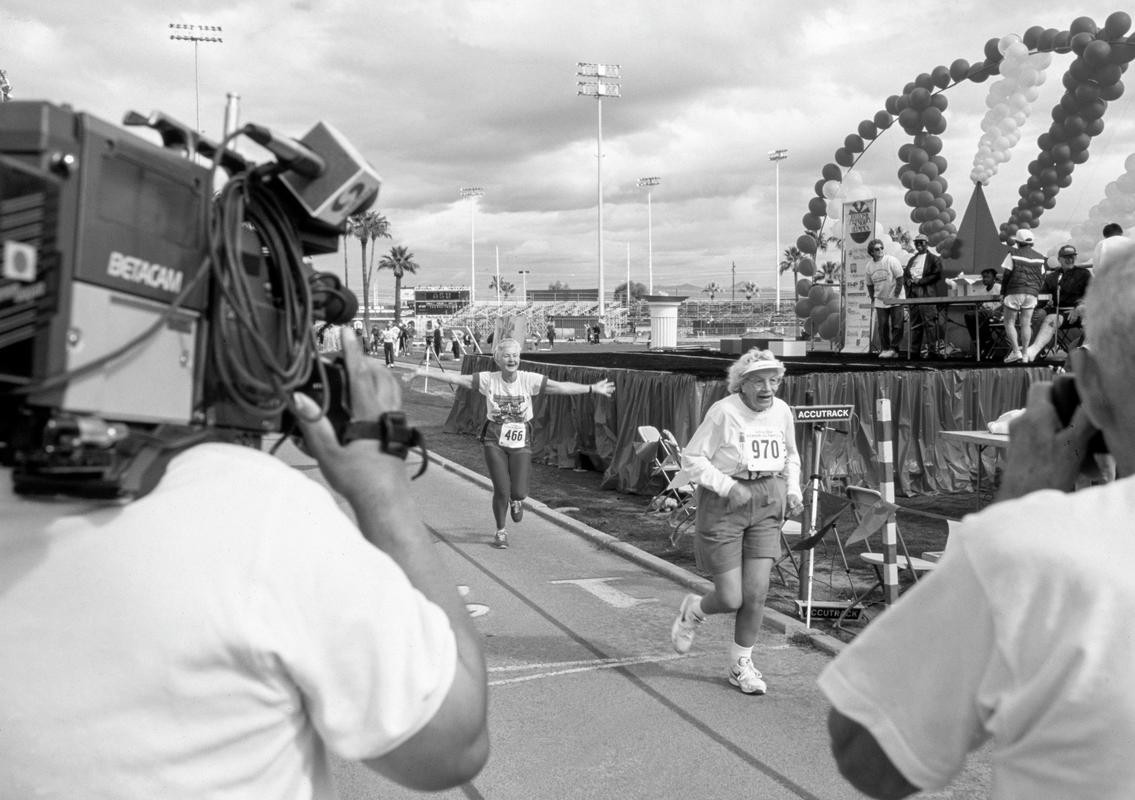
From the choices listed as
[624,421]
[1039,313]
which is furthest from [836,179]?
Answer: [624,421]

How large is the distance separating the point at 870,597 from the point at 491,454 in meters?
3.75

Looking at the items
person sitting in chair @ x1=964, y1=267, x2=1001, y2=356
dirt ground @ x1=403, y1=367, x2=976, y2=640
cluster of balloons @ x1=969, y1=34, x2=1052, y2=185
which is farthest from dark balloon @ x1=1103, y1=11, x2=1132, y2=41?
dirt ground @ x1=403, y1=367, x2=976, y2=640

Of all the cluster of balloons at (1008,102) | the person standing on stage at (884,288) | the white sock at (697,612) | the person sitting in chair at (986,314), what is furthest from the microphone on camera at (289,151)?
the cluster of balloons at (1008,102)

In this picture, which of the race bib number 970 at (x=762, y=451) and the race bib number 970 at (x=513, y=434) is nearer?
the race bib number 970 at (x=762, y=451)

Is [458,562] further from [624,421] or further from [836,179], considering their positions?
[836,179]

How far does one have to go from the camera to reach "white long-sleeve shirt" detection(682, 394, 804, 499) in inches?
227

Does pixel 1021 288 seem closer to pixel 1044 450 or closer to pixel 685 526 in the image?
pixel 685 526

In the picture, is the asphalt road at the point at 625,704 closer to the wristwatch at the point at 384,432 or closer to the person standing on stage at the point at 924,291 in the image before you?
the wristwatch at the point at 384,432

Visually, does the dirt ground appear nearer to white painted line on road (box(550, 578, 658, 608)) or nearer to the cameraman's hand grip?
white painted line on road (box(550, 578, 658, 608))

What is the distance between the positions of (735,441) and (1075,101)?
18.4 meters

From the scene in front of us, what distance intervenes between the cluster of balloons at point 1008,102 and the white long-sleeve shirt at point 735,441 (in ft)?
59.5

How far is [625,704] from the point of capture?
5.20 metres

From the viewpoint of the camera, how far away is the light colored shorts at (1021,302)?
595 inches

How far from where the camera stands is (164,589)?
1.07 meters
